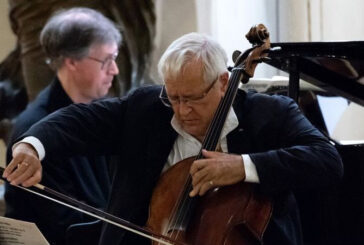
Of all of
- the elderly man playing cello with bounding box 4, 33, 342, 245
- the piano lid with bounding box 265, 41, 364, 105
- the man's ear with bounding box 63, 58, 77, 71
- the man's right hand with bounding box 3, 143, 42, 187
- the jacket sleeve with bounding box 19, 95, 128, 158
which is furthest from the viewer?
the man's ear with bounding box 63, 58, 77, 71

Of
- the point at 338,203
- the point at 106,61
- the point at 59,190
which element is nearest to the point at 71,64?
the point at 106,61

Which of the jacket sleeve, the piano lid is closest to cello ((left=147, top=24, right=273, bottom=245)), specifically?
the jacket sleeve

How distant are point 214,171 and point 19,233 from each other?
482mm

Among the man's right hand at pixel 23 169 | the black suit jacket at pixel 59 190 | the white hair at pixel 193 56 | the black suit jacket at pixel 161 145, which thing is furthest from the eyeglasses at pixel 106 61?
the man's right hand at pixel 23 169

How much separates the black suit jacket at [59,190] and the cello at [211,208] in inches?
25.4

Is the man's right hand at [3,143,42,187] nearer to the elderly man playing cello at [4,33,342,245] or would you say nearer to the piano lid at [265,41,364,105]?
the elderly man playing cello at [4,33,342,245]

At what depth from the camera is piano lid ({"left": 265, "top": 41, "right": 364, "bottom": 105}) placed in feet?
7.82

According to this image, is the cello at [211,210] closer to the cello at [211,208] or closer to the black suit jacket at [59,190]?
the cello at [211,208]

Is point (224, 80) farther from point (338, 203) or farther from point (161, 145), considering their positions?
point (338, 203)

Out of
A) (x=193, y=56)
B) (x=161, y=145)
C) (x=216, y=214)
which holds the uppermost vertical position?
(x=193, y=56)

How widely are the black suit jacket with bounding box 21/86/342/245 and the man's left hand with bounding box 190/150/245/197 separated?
0.06m

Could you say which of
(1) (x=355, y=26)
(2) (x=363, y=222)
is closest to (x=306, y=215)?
(2) (x=363, y=222)

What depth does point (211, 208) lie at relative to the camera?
6.00 feet

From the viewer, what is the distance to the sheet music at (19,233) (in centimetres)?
172
